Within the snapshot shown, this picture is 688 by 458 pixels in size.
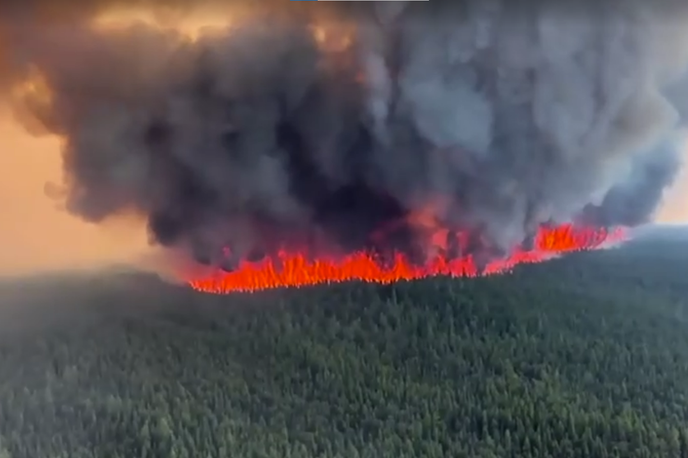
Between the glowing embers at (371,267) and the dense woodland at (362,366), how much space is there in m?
0.02

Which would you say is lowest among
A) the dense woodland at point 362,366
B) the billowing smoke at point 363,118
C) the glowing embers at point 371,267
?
the dense woodland at point 362,366

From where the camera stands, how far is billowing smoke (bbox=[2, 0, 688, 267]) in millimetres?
1405

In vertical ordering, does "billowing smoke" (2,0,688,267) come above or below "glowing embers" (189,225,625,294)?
above

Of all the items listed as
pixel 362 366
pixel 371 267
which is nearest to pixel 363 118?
pixel 371 267

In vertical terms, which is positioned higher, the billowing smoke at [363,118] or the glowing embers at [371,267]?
the billowing smoke at [363,118]

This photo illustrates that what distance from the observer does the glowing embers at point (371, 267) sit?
1.46 meters

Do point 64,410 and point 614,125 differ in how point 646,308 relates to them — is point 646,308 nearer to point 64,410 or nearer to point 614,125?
point 614,125

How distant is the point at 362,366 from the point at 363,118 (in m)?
0.47

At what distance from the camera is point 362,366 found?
1.45 meters

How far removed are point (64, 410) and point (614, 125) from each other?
116cm

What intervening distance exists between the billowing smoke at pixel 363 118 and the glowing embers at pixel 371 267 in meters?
0.03

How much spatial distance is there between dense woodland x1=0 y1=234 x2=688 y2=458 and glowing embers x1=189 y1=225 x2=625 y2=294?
2 centimetres

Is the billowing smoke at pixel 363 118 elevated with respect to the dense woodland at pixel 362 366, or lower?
elevated

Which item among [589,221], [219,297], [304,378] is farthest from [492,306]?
[219,297]
